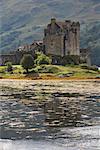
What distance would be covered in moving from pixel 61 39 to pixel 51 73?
33.3m

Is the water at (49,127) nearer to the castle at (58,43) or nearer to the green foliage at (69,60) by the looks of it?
the green foliage at (69,60)

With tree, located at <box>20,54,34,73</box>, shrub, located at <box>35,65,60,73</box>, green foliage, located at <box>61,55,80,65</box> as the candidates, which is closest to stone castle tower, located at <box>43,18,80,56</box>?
green foliage, located at <box>61,55,80,65</box>

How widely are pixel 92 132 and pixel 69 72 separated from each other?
4069 inches

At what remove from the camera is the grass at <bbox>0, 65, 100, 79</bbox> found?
13125 cm

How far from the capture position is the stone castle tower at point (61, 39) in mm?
162625

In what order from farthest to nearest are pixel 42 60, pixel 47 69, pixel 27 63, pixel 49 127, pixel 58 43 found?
1. pixel 58 43
2. pixel 42 60
3. pixel 47 69
4. pixel 27 63
5. pixel 49 127

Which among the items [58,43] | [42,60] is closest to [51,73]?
[42,60]

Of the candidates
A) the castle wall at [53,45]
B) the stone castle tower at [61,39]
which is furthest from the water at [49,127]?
the stone castle tower at [61,39]

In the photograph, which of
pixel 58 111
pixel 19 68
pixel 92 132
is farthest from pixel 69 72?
pixel 92 132

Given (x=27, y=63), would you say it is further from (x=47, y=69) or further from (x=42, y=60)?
(x=42, y=60)

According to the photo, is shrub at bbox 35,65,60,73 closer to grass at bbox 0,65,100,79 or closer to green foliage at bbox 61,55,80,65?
grass at bbox 0,65,100,79

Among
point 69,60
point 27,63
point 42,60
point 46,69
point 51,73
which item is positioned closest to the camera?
point 51,73

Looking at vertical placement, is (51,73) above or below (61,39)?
below

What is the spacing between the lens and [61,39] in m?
164
